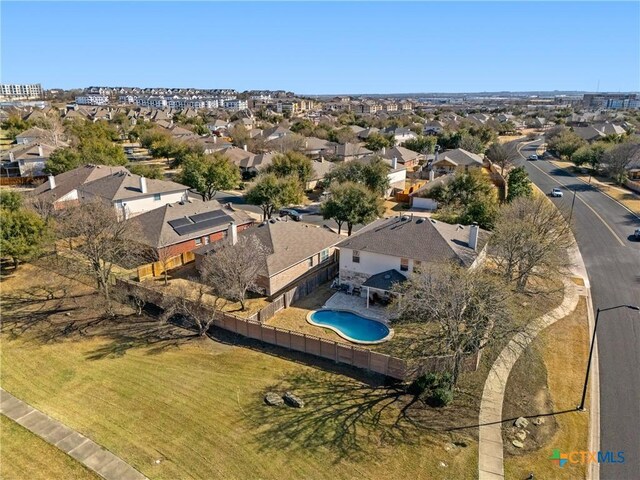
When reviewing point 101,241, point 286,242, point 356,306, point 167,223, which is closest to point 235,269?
point 286,242

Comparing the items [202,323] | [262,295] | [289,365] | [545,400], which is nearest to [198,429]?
[289,365]

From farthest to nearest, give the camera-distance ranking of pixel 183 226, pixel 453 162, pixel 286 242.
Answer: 1. pixel 453 162
2. pixel 183 226
3. pixel 286 242

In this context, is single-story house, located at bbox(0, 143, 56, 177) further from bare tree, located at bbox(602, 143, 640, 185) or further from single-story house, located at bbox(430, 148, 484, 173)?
bare tree, located at bbox(602, 143, 640, 185)

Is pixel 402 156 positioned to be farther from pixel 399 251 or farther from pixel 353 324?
pixel 353 324

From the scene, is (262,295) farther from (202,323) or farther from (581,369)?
(581,369)

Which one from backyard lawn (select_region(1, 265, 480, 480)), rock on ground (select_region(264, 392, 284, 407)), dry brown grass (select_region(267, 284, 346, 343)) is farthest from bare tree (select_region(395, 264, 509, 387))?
rock on ground (select_region(264, 392, 284, 407))
